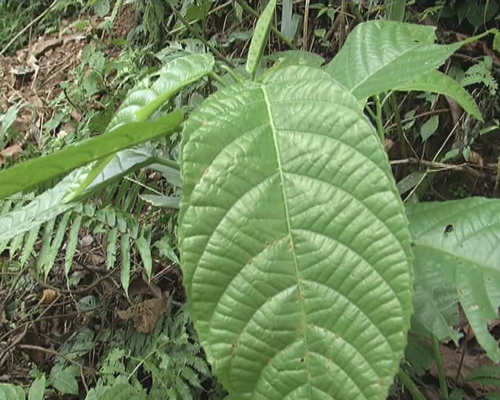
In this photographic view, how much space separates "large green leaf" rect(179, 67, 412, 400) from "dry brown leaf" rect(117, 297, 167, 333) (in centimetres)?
118

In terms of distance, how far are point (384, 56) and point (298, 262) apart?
0.40m

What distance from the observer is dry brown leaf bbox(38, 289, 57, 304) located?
197 centimetres

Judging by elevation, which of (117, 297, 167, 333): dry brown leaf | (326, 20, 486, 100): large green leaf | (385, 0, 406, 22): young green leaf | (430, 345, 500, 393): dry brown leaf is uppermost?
(326, 20, 486, 100): large green leaf

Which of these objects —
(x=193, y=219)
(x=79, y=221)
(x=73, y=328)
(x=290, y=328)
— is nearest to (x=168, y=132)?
(x=193, y=219)

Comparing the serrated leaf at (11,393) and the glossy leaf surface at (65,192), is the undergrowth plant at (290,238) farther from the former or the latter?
the serrated leaf at (11,393)

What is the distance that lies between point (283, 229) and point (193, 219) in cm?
9

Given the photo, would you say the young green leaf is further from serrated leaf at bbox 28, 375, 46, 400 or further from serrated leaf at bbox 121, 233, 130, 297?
serrated leaf at bbox 28, 375, 46, 400

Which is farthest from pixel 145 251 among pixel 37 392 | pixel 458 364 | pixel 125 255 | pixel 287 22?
pixel 458 364

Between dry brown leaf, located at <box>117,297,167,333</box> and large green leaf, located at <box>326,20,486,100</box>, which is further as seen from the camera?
dry brown leaf, located at <box>117,297,167,333</box>

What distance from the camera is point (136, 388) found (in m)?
1.36

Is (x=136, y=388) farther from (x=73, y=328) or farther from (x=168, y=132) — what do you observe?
(x=168, y=132)

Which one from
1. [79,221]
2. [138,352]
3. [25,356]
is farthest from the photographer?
[25,356]

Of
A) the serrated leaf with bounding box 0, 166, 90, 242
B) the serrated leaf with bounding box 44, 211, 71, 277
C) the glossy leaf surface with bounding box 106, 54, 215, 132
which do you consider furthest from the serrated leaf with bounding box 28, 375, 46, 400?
the glossy leaf surface with bounding box 106, 54, 215, 132

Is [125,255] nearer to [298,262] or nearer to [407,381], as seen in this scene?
[407,381]
